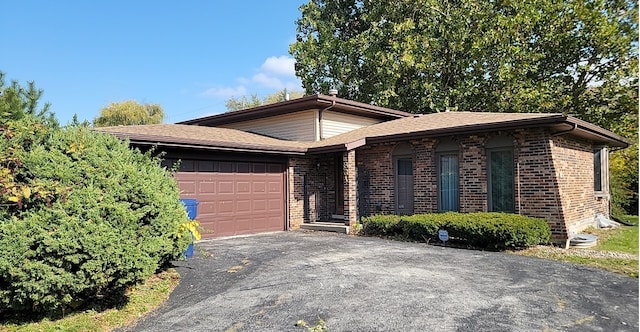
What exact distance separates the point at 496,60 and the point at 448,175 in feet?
40.9

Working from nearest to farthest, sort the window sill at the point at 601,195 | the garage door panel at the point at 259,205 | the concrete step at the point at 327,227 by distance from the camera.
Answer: the concrete step at the point at 327,227
the garage door panel at the point at 259,205
the window sill at the point at 601,195

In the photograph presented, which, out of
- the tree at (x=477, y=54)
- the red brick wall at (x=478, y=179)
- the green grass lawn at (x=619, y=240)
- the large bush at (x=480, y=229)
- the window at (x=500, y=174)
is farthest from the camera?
the tree at (x=477, y=54)

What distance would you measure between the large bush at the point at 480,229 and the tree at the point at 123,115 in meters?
34.5

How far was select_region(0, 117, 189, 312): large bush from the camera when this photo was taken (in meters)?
4.11

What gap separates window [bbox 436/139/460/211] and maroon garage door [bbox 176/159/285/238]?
15.6 feet

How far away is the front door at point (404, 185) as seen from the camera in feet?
40.4

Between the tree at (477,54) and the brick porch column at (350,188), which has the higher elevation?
the tree at (477,54)

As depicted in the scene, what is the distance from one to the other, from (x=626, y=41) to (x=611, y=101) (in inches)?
109

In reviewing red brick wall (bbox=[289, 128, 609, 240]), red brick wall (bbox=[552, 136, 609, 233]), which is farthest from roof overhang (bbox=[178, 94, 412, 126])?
red brick wall (bbox=[552, 136, 609, 233])

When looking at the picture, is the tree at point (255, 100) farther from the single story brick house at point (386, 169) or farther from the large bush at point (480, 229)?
the large bush at point (480, 229)

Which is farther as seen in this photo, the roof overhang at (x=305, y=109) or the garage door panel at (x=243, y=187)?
the roof overhang at (x=305, y=109)

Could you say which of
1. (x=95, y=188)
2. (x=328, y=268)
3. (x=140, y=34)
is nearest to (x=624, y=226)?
(x=328, y=268)

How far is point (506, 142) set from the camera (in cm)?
1035

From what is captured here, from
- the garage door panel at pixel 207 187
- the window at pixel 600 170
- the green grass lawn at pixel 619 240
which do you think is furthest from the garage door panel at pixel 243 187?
the window at pixel 600 170
